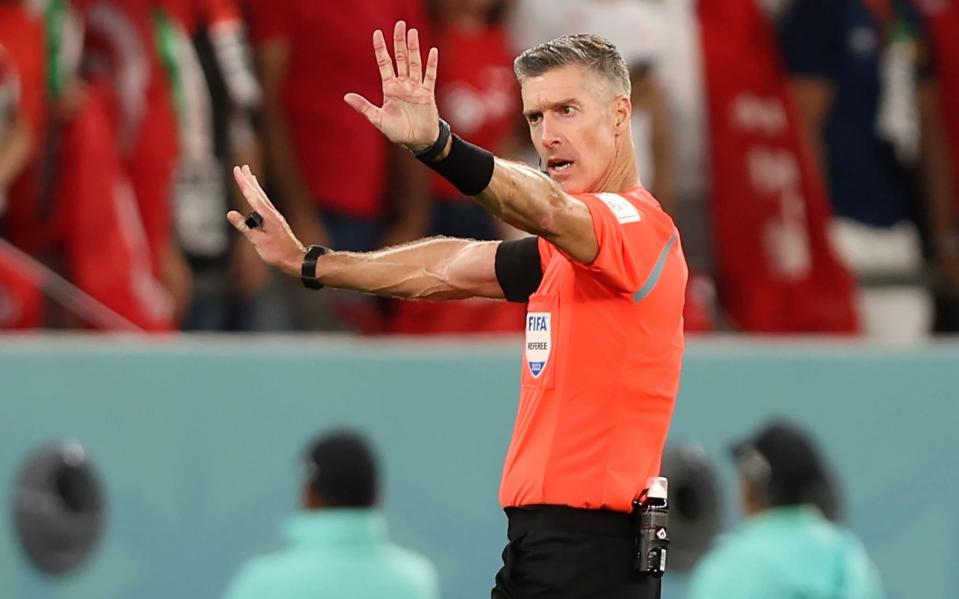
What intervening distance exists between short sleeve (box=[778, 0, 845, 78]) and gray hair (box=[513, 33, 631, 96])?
5.09 m

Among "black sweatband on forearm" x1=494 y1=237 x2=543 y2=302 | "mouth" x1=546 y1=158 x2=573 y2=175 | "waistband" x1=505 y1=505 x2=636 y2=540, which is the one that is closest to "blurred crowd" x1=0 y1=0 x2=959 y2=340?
"black sweatband on forearm" x1=494 y1=237 x2=543 y2=302

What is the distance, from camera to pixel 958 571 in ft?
29.7

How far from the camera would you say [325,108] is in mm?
8219

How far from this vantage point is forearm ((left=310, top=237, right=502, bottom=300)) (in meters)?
4.78

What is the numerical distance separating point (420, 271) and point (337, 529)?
1.48 metres

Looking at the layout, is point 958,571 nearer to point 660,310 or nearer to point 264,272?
point 264,272

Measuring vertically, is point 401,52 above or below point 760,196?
below

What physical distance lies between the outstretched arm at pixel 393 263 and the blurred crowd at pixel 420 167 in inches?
104

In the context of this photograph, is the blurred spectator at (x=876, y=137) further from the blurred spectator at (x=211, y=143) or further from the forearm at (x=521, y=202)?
the forearm at (x=521, y=202)

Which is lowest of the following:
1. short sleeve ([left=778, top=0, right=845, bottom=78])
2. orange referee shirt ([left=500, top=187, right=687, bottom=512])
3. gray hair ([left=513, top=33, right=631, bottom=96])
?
orange referee shirt ([left=500, top=187, right=687, bottom=512])

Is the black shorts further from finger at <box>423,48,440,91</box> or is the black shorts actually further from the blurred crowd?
the blurred crowd

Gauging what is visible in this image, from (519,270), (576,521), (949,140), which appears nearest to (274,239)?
A: (519,270)

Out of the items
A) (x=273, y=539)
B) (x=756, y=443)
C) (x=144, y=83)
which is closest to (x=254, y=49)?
(x=144, y=83)

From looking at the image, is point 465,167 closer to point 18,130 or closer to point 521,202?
point 521,202
